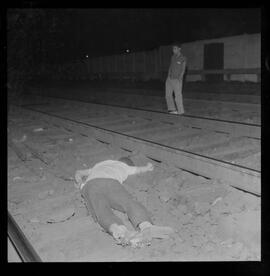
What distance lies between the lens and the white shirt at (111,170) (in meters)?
4.46

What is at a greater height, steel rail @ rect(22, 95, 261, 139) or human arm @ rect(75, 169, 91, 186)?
steel rail @ rect(22, 95, 261, 139)

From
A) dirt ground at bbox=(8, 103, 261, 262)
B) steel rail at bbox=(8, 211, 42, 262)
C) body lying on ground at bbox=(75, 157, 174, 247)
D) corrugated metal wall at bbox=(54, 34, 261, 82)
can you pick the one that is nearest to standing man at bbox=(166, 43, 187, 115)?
dirt ground at bbox=(8, 103, 261, 262)

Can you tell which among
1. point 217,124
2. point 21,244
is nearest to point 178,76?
point 217,124

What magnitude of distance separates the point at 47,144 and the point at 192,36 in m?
21.2

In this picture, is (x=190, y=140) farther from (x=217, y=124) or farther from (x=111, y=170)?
(x=111, y=170)

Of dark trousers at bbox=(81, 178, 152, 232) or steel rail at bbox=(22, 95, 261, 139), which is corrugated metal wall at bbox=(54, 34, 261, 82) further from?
dark trousers at bbox=(81, 178, 152, 232)

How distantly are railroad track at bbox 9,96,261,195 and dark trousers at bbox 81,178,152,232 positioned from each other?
157 centimetres

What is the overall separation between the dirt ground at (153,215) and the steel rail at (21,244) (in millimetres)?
171

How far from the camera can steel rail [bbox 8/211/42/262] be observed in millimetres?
3195

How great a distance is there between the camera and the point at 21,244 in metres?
3.48

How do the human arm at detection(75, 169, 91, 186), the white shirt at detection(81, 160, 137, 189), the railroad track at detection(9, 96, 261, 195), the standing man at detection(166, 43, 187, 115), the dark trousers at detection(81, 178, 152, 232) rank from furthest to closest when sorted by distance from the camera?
1. the standing man at detection(166, 43, 187, 115)
2. the railroad track at detection(9, 96, 261, 195)
3. the human arm at detection(75, 169, 91, 186)
4. the white shirt at detection(81, 160, 137, 189)
5. the dark trousers at detection(81, 178, 152, 232)

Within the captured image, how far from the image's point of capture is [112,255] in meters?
3.48

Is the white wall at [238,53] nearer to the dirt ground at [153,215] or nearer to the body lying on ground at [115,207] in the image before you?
the dirt ground at [153,215]
